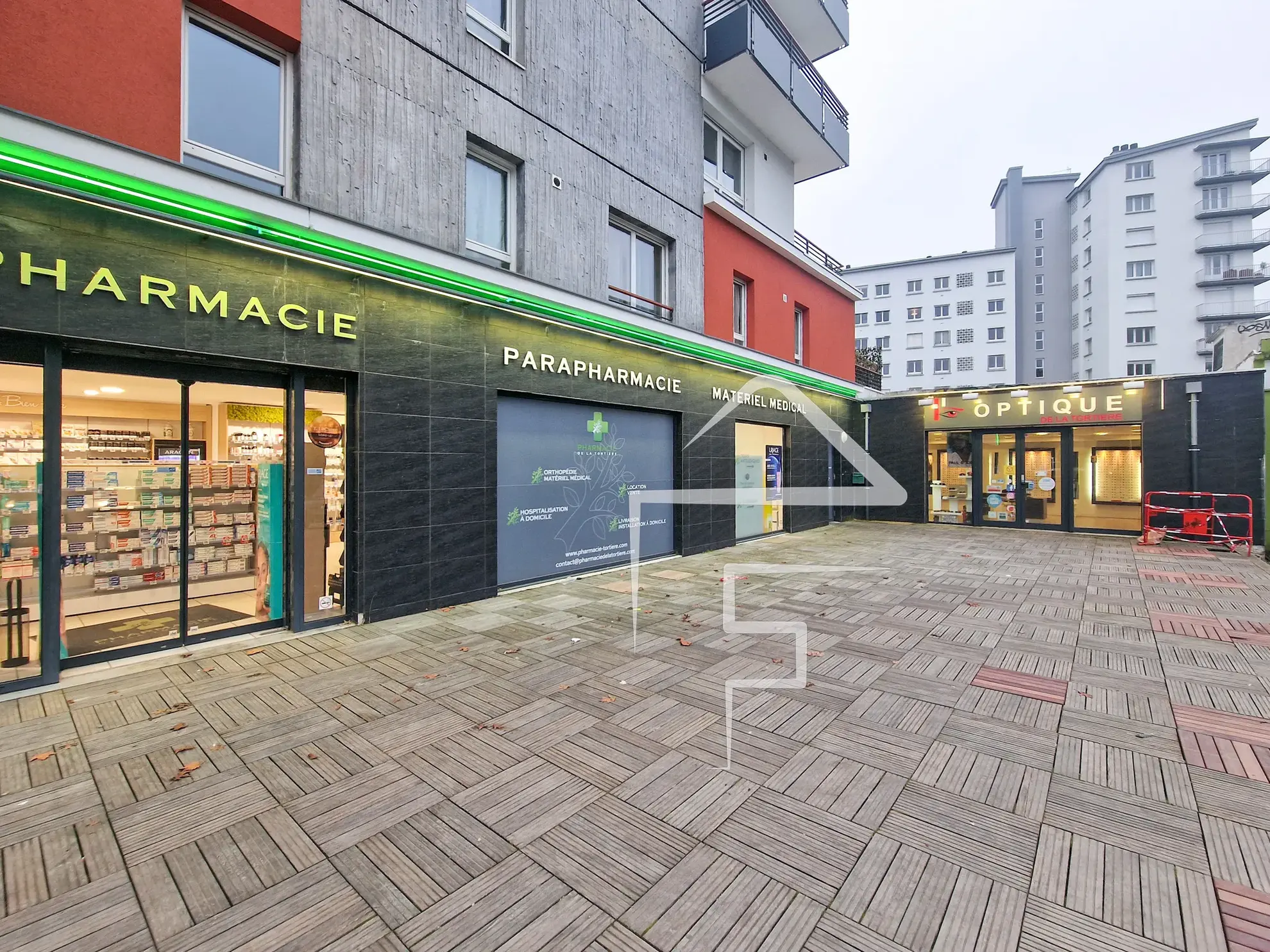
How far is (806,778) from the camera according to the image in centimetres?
310

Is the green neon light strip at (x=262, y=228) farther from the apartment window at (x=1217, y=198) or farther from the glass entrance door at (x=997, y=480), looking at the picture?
the apartment window at (x=1217, y=198)

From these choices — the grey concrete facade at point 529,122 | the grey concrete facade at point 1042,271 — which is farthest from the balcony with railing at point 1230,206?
the grey concrete facade at point 529,122

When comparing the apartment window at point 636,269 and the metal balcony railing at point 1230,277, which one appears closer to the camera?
the apartment window at point 636,269

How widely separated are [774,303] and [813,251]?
3.17 metres

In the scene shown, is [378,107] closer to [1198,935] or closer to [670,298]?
[670,298]

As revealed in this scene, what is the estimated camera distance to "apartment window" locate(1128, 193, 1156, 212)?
3941cm

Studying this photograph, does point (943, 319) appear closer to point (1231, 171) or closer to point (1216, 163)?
point (1216, 163)

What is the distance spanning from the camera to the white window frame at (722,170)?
40.5 ft

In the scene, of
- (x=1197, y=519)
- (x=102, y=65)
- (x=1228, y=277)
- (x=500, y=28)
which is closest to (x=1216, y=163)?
(x=1228, y=277)

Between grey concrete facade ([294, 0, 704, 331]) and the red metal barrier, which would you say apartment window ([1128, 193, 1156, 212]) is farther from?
grey concrete facade ([294, 0, 704, 331])

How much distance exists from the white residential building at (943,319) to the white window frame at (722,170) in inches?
1334

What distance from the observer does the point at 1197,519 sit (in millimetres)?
12781

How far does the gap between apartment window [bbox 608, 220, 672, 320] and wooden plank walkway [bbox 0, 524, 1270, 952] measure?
21.7ft

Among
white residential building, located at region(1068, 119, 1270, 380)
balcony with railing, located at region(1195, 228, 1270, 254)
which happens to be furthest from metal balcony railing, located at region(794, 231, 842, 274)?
balcony with railing, located at region(1195, 228, 1270, 254)
